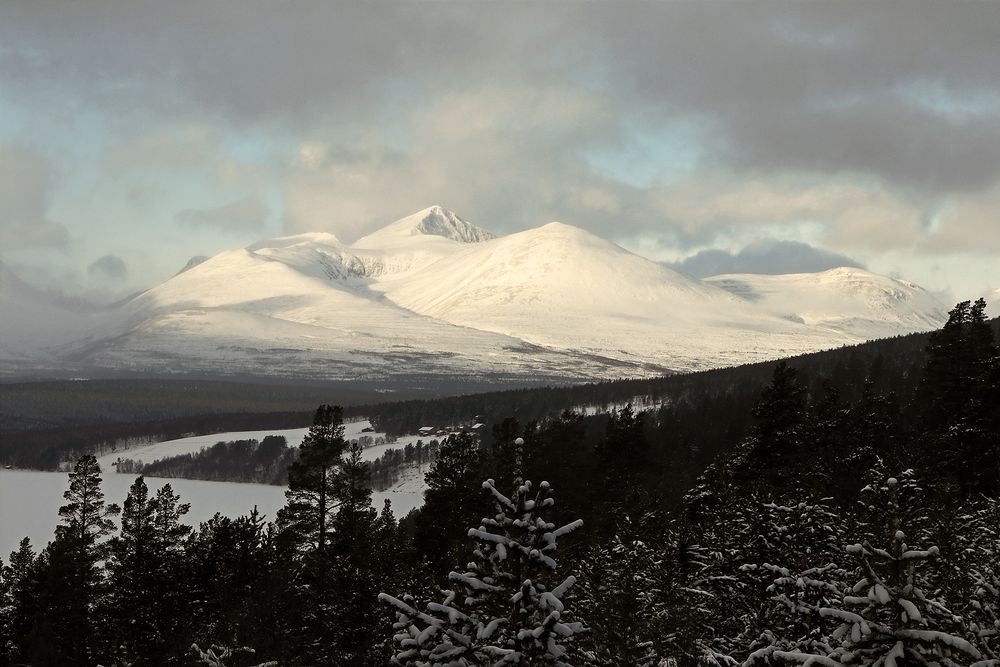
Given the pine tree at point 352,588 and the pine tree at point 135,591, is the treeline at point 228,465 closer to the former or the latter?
the pine tree at point 135,591

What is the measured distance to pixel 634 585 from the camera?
75.2 feet

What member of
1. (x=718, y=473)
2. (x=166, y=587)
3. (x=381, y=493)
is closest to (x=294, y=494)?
(x=166, y=587)

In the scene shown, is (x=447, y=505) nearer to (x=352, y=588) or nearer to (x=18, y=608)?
(x=352, y=588)

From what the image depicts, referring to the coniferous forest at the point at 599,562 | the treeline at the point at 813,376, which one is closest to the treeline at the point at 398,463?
the treeline at the point at 813,376

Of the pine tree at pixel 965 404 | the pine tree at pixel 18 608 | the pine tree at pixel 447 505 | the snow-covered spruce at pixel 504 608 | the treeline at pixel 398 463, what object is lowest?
the treeline at pixel 398 463

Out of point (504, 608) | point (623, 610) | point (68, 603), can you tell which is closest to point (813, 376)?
point (68, 603)

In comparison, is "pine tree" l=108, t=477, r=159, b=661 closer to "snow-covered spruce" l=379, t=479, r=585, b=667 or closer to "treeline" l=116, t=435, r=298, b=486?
"snow-covered spruce" l=379, t=479, r=585, b=667

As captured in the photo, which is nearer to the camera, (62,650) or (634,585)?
(634,585)

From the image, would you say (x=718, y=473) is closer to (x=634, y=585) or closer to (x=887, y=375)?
(x=634, y=585)

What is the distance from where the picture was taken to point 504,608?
1459cm

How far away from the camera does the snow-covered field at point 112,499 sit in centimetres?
11067

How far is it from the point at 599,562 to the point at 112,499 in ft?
412

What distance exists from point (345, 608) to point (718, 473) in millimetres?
17856

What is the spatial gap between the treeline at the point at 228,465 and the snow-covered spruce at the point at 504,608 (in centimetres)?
16457
